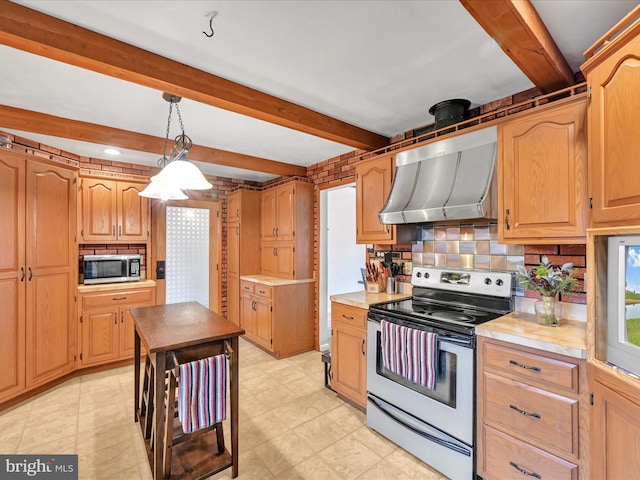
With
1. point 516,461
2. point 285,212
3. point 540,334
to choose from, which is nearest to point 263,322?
point 285,212

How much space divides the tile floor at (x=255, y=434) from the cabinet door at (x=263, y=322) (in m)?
0.69

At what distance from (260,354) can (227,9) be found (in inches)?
140

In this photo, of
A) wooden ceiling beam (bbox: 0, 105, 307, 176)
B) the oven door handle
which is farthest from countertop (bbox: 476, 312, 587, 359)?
wooden ceiling beam (bbox: 0, 105, 307, 176)

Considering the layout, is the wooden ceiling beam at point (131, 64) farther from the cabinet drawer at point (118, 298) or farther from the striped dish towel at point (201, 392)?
the cabinet drawer at point (118, 298)

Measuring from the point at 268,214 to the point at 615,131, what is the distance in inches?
146

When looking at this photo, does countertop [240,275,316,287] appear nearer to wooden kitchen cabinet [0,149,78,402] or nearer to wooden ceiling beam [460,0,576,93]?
wooden kitchen cabinet [0,149,78,402]

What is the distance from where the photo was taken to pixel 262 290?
3.89 metres

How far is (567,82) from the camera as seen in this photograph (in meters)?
1.82

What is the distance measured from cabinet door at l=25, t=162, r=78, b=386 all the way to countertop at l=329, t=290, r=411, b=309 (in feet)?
8.82

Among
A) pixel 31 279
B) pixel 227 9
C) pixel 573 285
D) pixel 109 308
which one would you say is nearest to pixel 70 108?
pixel 31 279

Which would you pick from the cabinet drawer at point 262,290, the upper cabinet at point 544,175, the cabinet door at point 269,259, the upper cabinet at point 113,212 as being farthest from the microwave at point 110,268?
the upper cabinet at point 544,175

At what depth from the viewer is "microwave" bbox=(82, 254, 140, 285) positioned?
3473 mm

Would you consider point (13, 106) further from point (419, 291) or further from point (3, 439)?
point (419, 291)

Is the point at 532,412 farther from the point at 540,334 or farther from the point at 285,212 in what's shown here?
the point at 285,212
